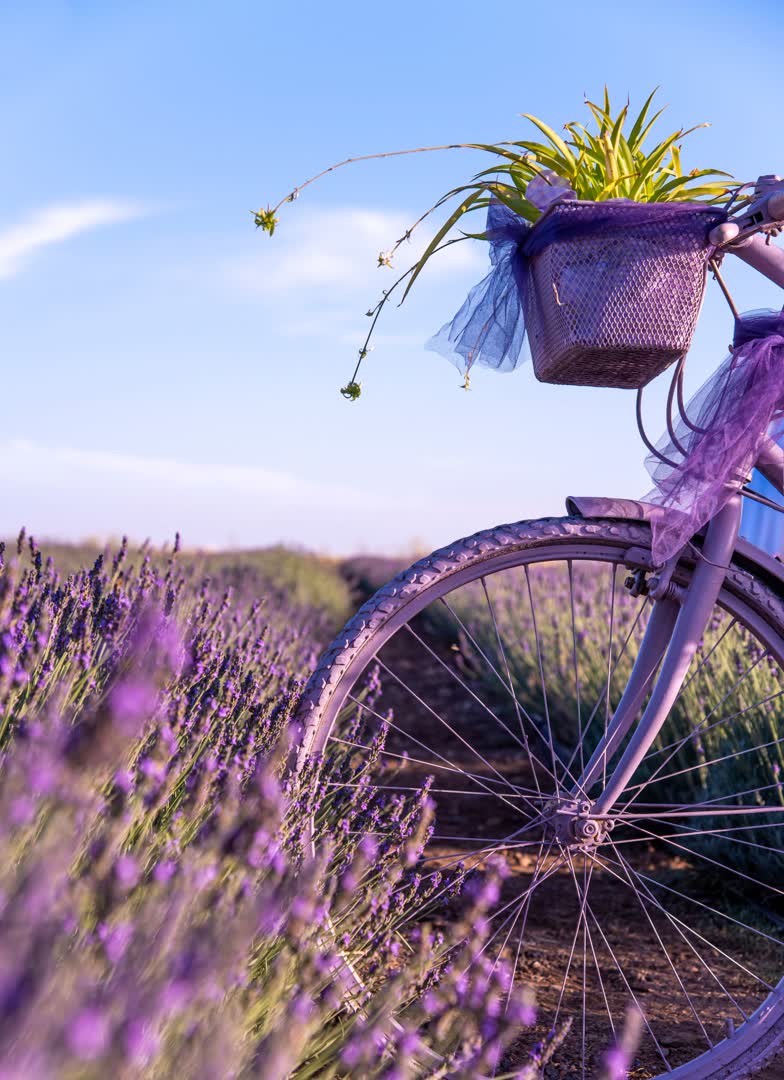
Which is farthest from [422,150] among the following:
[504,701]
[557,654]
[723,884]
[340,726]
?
[504,701]

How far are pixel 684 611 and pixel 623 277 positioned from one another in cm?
77

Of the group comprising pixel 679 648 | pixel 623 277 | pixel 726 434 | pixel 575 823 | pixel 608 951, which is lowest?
pixel 608 951

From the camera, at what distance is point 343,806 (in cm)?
267

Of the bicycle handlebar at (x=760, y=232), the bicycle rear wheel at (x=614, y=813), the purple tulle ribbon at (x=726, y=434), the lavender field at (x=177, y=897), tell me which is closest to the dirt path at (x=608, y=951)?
the bicycle rear wheel at (x=614, y=813)

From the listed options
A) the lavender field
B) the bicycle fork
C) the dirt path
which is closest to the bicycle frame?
the bicycle fork

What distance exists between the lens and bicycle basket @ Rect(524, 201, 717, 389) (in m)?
2.10

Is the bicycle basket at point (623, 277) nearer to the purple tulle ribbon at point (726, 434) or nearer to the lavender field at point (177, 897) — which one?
the purple tulle ribbon at point (726, 434)

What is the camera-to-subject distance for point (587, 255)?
6.94 ft

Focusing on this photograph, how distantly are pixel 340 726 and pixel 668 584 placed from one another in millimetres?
2086

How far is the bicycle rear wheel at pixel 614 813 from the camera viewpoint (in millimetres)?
2244

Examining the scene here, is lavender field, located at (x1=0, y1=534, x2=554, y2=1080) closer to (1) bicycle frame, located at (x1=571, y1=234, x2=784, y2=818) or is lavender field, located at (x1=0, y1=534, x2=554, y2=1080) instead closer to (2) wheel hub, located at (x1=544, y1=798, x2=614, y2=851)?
(2) wheel hub, located at (x1=544, y1=798, x2=614, y2=851)

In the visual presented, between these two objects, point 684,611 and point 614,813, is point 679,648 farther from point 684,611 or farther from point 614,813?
point 614,813

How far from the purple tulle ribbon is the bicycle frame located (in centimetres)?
7

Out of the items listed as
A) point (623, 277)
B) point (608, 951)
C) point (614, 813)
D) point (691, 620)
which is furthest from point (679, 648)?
point (608, 951)
